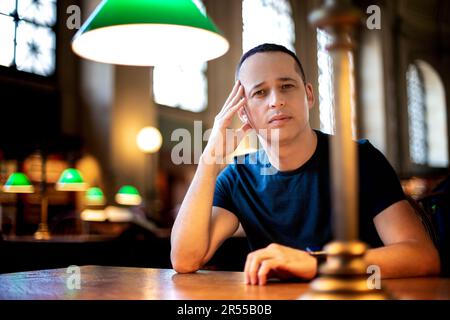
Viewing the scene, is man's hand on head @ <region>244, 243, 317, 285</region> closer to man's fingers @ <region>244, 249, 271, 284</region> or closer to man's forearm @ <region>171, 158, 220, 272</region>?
man's fingers @ <region>244, 249, 271, 284</region>

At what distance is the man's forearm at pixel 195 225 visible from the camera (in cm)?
188

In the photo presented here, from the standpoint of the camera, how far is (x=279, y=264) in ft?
4.66

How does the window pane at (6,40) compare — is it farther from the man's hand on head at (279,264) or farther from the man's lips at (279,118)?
the man's hand on head at (279,264)

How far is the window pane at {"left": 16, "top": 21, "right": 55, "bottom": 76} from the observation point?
9.75m

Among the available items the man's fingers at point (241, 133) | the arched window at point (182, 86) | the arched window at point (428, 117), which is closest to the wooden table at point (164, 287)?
the man's fingers at point (241, 133)

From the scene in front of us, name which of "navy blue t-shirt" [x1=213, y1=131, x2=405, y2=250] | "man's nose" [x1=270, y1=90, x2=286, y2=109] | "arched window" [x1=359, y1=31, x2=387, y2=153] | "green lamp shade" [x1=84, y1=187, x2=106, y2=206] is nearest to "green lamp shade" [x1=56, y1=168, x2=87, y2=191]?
"green lamp shade" [x1=84, y1=187, x2=106, y2=206]

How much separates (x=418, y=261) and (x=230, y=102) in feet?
2.66

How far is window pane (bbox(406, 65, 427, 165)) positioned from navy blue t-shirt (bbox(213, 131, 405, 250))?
19.3 meters

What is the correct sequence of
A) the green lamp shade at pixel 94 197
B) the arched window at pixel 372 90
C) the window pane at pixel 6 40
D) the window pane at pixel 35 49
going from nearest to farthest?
1. the window pane at pixel 6 40
2. the window pane at pixel 35 49
3. the green lamp shade at pixel 94 197
4. the arched window at pixel 372 90

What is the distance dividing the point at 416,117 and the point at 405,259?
20817 millimetres

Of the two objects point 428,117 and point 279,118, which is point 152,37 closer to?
point 279,118

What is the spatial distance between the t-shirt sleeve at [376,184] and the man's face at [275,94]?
0.24m

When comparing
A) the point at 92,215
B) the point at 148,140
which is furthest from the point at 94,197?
the point at 148,140
